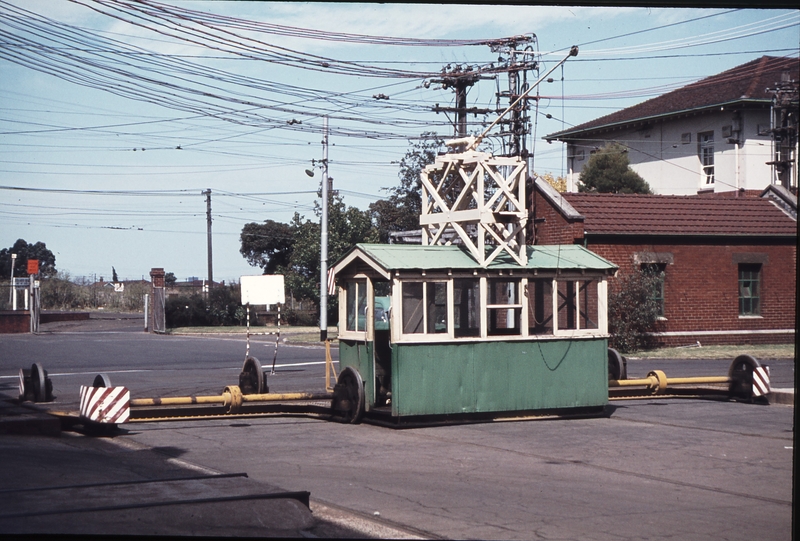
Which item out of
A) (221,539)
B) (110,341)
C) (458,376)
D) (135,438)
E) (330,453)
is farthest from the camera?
(110,341)

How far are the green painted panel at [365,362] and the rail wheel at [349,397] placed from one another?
0.76 ft

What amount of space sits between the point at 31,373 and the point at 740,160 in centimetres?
2167

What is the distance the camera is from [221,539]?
597 centimetres

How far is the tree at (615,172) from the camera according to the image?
39.0 meters

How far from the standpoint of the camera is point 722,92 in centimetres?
2292

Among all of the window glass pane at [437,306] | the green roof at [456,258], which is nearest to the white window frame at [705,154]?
the green roof at [456,258]

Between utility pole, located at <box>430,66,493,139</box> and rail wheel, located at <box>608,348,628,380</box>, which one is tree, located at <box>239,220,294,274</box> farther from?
rail wheel, located at <box>608,348,628,380</box>

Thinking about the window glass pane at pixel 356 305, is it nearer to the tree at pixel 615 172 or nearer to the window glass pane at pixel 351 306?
the window glass pane at pixel 351 306

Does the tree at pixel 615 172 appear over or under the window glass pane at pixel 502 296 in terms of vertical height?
over

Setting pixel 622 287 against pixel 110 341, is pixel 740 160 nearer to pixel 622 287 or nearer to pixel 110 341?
pixel 622 287

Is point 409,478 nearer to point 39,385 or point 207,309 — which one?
point 39,385

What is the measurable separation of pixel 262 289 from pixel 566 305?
8967 millimetres

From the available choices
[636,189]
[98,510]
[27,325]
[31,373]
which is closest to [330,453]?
[98,510]

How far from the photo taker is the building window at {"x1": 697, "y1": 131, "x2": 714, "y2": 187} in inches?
976
